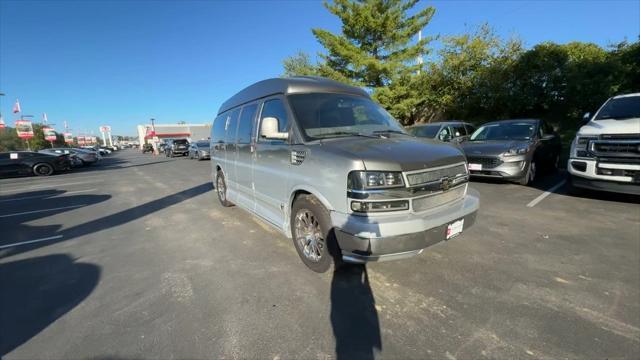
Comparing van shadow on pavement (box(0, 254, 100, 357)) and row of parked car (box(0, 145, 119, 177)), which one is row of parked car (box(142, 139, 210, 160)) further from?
van shadow on pavement (box(0, 254, 100, 357))

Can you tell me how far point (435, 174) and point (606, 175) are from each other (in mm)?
4642

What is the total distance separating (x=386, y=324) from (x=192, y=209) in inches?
218

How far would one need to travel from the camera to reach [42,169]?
52.0 feet

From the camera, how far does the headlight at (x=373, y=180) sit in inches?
104

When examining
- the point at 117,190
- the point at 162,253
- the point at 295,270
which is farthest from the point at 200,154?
the point at 295,270

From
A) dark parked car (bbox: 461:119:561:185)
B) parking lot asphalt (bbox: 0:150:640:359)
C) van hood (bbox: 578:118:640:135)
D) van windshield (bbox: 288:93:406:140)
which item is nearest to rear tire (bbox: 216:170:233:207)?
parking lot asphalt (bbox: 0:150:640:359)

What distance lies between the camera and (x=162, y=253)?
419cm

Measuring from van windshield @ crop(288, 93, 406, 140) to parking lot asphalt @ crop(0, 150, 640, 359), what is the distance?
5.36 ft

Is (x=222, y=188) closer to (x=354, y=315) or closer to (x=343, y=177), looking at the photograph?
(x=343, y=177)

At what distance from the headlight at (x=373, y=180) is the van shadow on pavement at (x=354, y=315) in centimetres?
109

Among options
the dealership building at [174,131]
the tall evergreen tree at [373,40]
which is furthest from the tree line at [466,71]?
the dealership building at [174,131]

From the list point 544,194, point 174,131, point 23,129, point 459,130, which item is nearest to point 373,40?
point 459,130

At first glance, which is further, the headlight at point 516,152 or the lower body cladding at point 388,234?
the headlight at point 516,152

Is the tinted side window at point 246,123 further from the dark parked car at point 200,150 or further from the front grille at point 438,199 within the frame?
the dark parked car at point 200,150
